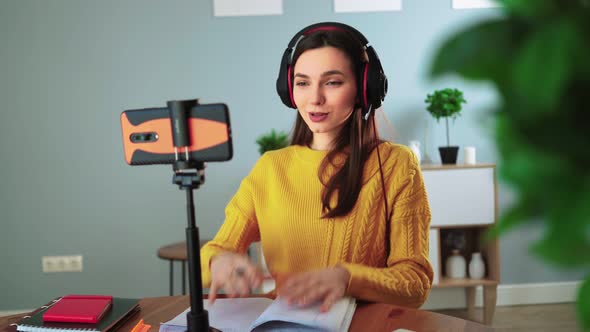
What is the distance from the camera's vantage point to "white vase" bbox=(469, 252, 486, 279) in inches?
123

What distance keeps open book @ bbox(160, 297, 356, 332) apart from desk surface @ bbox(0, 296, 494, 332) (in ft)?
0.11

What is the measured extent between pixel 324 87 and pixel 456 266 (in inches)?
85.3

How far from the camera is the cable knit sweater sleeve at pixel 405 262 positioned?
1168mm

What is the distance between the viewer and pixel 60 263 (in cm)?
336

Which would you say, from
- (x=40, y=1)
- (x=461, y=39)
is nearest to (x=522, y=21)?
(x=461, y=39)

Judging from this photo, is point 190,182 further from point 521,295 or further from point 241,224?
point 521,295

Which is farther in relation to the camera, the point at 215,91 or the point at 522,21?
the point at 215,91

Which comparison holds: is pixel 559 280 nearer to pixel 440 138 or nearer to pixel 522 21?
pixel 440 138

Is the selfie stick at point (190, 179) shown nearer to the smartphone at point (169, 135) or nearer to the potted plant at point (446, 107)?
the smartphone at point (169, 135)

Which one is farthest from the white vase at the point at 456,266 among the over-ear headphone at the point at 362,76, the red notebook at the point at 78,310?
the red notebook at the point at 78,310

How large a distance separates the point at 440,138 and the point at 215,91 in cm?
139

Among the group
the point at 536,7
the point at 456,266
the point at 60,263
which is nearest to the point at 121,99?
the point at 60,263

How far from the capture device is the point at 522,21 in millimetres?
265

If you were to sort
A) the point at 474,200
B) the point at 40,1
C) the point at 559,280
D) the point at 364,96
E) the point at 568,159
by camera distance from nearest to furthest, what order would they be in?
the point at 568,159 < the point at 364,96 < the point at 474,200 < the point at 40,1 < the point at 559,280
